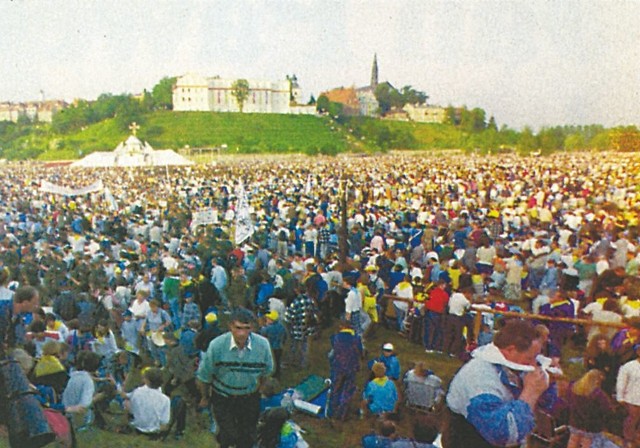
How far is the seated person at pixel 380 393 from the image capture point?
531 cm

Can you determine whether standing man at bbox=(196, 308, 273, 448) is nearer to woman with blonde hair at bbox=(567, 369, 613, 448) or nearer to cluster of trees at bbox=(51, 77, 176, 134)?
woman with blonde hair at bbox=(567, 369, 613, 448)

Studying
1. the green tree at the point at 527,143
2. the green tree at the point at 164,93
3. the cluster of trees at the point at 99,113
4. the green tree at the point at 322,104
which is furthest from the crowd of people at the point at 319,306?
the green tree at the point at 322,104

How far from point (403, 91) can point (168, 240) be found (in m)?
114

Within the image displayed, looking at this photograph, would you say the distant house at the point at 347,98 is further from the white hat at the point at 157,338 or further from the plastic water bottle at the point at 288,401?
the plastic water bottle at the point at 288,401

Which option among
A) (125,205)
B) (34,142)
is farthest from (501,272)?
(34,142)

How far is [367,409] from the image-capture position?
5.54 m

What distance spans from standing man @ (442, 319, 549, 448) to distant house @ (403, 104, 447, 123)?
113 m

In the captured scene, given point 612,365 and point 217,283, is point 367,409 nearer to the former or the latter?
point 612,365

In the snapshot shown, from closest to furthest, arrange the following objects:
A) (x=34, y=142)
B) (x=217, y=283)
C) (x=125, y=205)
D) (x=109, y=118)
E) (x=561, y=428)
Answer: (x=561, y=428), (x=217, y=283), (x=125, y=205), (x=34, y=142), (x=109, y=118)

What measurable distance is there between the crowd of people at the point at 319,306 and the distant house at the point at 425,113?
98.9 m

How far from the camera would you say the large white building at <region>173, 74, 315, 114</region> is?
317ft

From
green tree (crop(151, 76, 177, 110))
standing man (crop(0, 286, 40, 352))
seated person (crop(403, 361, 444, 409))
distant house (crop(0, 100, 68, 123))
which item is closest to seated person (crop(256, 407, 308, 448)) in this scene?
standing man (crop(0, 286, 40, 352))

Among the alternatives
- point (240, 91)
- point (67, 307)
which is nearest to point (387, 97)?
point (240, 91)

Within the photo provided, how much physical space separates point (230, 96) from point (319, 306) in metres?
98.7
